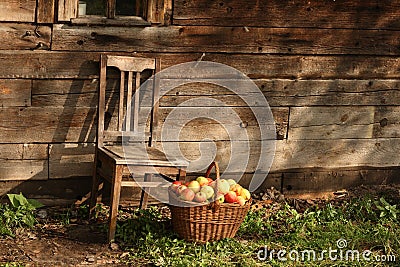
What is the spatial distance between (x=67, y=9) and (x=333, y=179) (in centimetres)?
305

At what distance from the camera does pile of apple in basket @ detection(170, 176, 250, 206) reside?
593 cm

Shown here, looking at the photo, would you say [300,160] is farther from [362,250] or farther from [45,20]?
[45,20]

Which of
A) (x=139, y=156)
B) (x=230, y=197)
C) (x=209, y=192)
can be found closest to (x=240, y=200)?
(x=230, y=197)

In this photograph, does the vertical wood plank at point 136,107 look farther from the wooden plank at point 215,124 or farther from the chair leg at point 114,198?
the chair leg at point 114,198

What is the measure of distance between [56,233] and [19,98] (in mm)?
1141

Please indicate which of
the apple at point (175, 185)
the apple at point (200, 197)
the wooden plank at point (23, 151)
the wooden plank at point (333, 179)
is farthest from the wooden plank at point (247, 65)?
the apple at point (200, 197)

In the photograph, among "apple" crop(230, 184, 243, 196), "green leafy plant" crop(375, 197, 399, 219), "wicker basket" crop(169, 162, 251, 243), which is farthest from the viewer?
"green leafy plant" crop(375, 197, 399, 219)

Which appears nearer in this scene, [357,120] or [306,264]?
[306,264]

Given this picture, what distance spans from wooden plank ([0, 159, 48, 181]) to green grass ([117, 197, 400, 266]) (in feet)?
2.64

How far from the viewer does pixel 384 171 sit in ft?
25.7

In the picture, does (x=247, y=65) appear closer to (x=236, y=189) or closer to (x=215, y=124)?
(x=215, y=124)

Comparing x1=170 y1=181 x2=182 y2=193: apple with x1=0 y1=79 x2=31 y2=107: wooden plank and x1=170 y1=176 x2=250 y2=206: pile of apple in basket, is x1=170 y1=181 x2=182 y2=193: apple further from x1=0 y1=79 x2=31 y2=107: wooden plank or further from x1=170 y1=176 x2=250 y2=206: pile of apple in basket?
x1=0 y1=79 x2=31 y2=107: wooden plank

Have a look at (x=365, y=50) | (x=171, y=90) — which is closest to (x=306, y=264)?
(x=171, y=90)

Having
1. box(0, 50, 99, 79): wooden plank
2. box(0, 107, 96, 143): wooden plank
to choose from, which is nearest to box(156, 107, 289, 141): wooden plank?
box(0, 107, 96, 143): wooden plank
